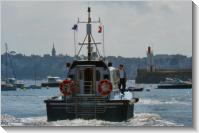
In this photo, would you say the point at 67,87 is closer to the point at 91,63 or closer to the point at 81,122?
the point at 91,63

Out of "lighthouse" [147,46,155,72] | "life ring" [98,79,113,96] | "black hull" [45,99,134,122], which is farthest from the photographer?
"life ring" [98,79,113,96]

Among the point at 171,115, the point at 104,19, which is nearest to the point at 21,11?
the point at 104,19

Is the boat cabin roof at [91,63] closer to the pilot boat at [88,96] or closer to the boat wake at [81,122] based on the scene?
the pilot boat at [88,96]

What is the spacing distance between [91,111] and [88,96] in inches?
14.1

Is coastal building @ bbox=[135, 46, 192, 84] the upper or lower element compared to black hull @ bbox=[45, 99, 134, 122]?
upper

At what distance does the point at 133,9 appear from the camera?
46.8ft

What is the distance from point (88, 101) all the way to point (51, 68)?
0.95 metres

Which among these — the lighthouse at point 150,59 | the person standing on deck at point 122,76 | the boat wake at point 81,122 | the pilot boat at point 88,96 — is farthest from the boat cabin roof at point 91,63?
the boat wake at point 81,122

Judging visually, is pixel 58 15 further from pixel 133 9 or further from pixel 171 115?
pixel 171 115

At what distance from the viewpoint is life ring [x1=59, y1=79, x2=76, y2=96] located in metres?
16.0

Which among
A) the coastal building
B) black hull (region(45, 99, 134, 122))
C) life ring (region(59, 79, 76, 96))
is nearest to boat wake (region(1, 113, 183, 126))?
black hull (region(45, 99, 134, 122))

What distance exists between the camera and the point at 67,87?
16062mm

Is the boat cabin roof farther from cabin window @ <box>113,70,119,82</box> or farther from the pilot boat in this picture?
cabin window @ <box>113,70,119,82</box>

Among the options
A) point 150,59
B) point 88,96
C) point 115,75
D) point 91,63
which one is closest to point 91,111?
point 88,96
